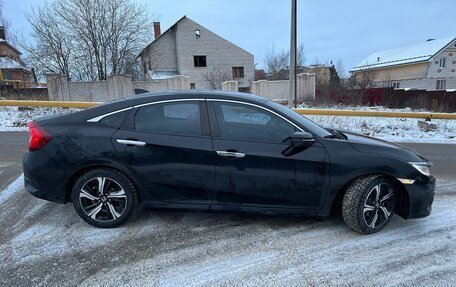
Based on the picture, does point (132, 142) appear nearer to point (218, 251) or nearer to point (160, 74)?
point (218, 251)

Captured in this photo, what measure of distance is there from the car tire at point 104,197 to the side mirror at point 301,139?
185cm

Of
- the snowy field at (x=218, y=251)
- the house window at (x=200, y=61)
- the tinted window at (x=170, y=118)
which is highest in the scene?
the house window at (x=200, y=61)

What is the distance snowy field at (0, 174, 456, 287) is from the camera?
288 cm

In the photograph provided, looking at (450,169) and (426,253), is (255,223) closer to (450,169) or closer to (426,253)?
(426,253)

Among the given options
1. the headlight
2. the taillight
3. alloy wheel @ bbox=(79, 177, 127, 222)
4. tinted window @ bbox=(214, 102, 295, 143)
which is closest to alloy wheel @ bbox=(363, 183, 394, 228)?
the headlight

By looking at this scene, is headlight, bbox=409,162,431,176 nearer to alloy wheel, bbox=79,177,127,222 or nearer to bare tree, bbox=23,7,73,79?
alloy wheel, bbox=79,177,127,222

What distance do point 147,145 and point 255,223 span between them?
1.58 metres

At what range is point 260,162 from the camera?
3.53 metres

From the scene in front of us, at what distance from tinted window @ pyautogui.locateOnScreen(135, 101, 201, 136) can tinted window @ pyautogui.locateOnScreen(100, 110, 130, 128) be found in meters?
0.16

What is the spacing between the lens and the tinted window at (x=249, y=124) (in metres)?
3.60

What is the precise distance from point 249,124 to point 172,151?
0.91 m

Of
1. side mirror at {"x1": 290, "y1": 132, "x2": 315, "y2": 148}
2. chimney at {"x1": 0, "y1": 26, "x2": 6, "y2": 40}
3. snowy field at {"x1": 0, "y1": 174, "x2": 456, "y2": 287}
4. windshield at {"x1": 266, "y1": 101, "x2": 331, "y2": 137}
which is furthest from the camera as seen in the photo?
chimney at {"x1": 0, "y1": 26, "x2": 6, "y2": 40}

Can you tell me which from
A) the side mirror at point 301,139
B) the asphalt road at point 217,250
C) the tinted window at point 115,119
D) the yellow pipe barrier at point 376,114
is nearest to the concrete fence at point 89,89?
the yellow pipe barrier at point 376,114

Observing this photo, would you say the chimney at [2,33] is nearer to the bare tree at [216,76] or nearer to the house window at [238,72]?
the bare tree at [216,76]
